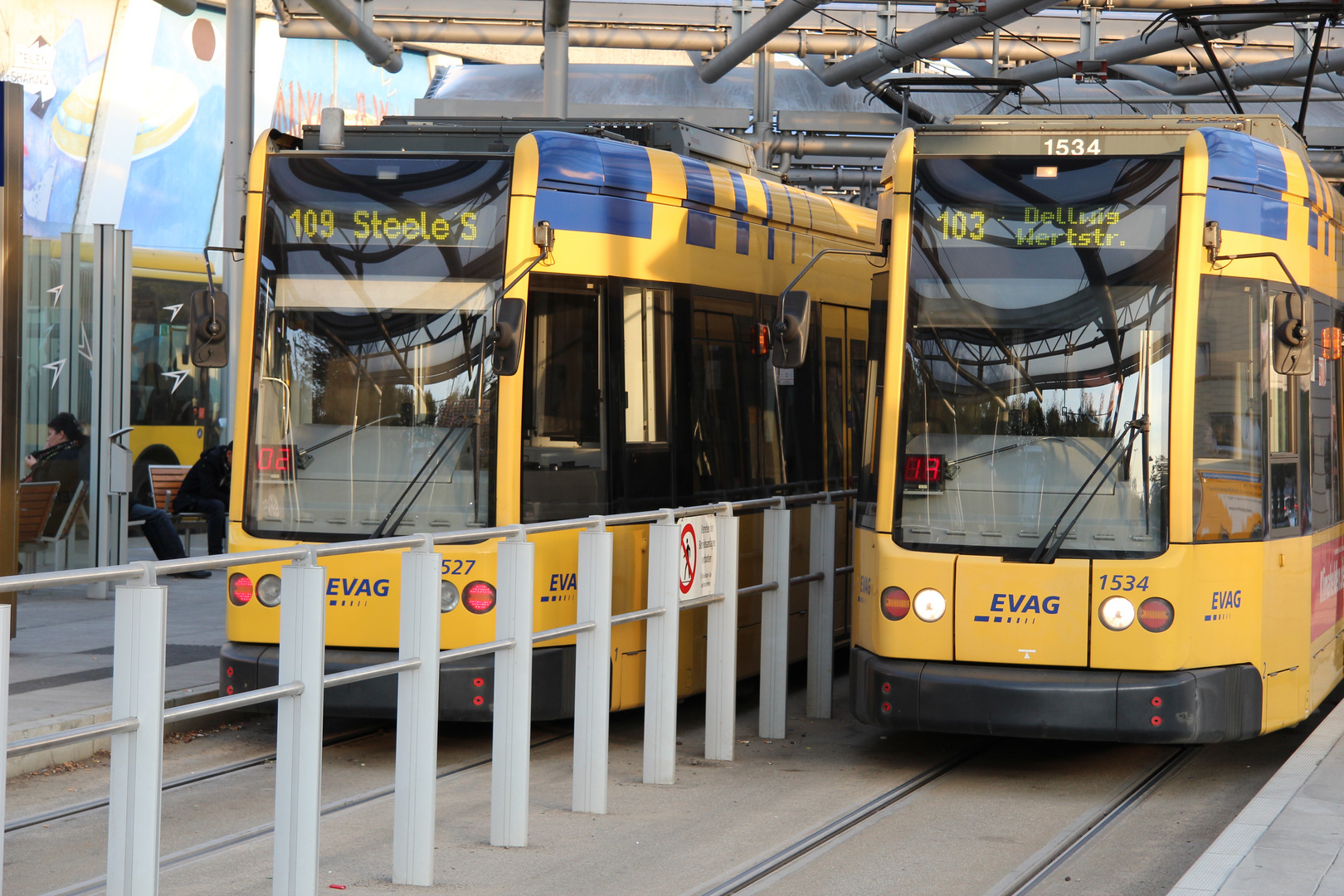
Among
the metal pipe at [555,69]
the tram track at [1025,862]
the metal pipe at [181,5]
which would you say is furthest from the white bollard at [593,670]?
the metal pipe at [555,69]

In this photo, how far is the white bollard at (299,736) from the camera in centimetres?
541

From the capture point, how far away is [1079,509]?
7867 mm

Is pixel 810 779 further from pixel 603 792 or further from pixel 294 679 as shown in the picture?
pixel 294 679

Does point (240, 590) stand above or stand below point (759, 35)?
below

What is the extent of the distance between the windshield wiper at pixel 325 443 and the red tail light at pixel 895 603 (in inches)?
105

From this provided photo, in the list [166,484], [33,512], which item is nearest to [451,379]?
[33,512]

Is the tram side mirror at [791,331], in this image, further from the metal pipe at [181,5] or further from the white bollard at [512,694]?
the metal pipe at [181,5]

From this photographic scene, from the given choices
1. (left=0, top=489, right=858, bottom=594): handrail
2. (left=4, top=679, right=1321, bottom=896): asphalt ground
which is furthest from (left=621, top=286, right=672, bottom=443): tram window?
(left=4, top=679, right=1321, bottom=896): asphalt ground

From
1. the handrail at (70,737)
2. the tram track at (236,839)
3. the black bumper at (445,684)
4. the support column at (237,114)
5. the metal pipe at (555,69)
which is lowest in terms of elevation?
the tram track at (236,839)

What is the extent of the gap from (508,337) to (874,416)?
193cm

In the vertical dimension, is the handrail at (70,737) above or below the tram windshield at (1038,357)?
below

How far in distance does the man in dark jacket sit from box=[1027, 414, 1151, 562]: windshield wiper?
10361 mm

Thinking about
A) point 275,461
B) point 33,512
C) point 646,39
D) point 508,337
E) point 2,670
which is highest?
point 646,39

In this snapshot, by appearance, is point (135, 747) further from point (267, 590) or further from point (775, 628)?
point (775, 628)
